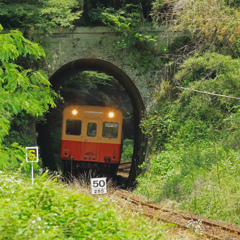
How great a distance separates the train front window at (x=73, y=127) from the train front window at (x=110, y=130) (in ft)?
3.10

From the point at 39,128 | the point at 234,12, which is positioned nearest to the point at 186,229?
the point at 234,12

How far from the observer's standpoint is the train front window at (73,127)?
45.1 feet

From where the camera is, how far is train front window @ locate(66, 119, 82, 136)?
13734 mm

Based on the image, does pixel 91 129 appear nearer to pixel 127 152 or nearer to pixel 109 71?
pixel 109 71

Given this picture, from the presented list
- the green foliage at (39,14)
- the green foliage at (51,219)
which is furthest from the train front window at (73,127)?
the green foliage at (51,219)

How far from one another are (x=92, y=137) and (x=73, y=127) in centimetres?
83

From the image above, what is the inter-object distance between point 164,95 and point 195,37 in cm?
214

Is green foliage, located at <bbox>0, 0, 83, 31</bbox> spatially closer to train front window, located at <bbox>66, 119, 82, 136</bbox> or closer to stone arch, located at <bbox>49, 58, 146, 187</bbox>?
A: stone arch, located at <bbox>49, 58, 146, 187</bbox>

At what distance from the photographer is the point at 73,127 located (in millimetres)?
13766

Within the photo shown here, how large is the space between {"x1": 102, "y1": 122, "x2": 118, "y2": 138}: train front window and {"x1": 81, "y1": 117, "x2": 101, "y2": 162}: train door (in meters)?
0.22

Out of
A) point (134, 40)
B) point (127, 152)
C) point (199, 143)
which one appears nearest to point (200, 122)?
point (199, 143)

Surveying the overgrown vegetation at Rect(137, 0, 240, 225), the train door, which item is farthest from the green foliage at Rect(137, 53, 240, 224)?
the train door

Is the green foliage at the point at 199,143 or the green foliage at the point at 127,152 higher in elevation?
the green foliage at the point at 199,143

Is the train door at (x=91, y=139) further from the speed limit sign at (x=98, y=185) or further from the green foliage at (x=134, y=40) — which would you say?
the speed limit sign at (x=98, y=185)
